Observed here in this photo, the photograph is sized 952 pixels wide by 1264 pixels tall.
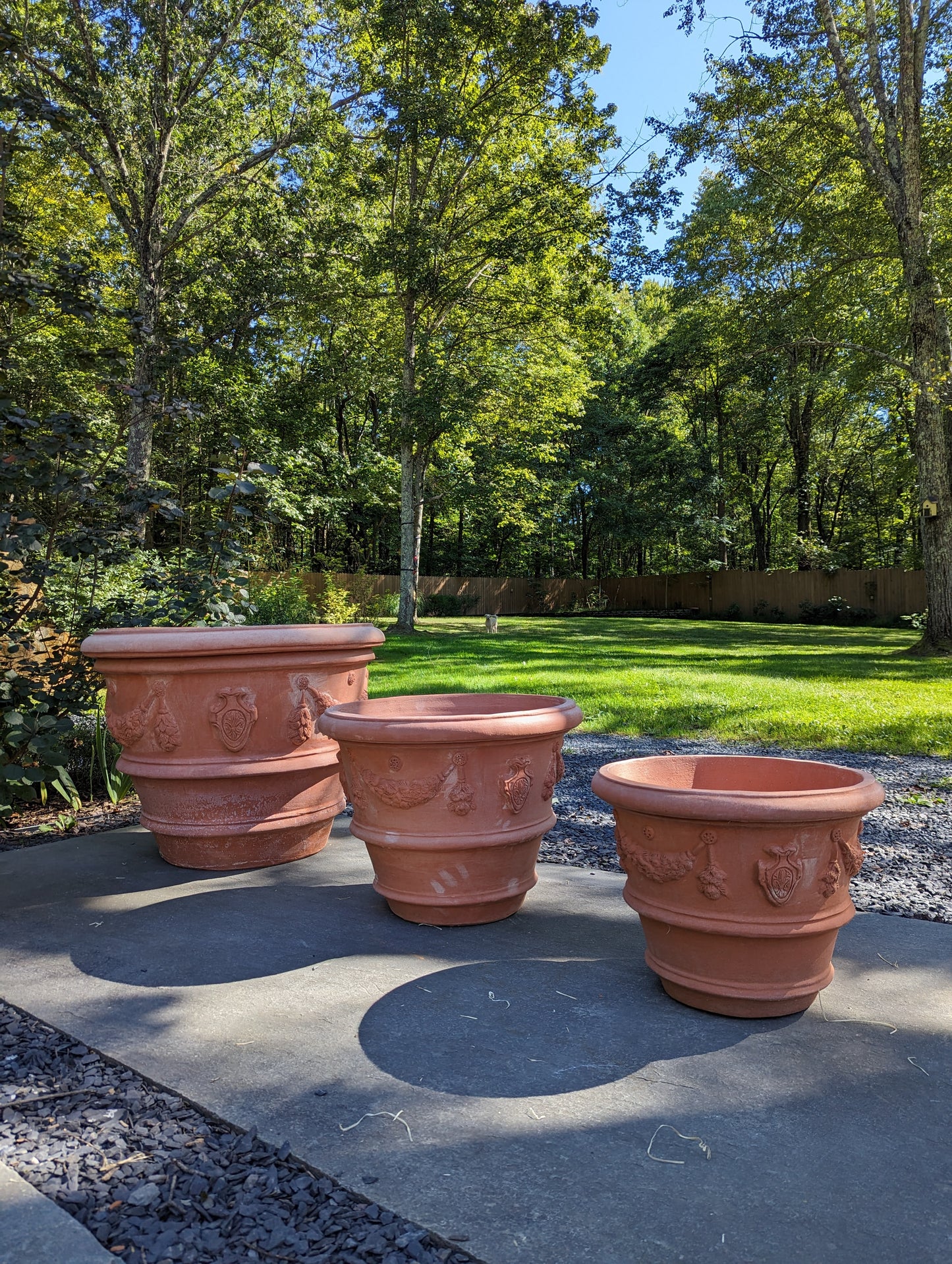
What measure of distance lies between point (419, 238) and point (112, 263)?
7886 millimetres

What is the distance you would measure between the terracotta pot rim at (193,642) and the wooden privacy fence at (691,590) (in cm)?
1862

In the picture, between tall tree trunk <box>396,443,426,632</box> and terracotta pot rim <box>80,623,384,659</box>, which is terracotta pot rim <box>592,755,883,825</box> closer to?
terracotta pot rim <box>80,623,384,659</box>

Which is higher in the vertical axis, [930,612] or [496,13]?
→ [496,13]

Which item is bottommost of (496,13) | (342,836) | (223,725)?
(342,836)

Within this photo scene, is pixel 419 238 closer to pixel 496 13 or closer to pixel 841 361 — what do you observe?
pixel 496 13

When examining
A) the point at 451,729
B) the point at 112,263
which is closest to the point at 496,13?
the point at 112,263

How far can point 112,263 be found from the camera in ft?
59.2

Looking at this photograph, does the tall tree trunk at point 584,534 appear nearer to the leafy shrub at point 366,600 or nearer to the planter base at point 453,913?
the leafy shrub at point 366,600

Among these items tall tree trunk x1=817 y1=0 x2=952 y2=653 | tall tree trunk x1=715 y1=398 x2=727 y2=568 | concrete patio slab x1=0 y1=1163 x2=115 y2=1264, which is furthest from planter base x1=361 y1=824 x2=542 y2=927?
tall tree trunk x1=715 y1=398 x2=727 y2=568

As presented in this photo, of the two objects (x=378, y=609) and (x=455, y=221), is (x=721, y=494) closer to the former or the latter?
(x=378, y=609)

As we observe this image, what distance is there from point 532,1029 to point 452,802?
0.72 m

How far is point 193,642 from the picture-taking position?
294 centimetres

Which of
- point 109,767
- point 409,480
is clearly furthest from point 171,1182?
point 409,480

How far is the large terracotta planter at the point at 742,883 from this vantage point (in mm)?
1920
